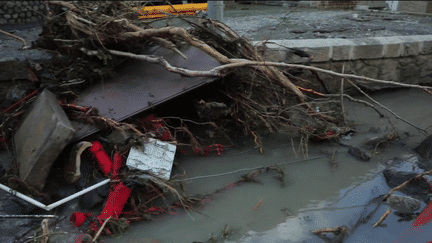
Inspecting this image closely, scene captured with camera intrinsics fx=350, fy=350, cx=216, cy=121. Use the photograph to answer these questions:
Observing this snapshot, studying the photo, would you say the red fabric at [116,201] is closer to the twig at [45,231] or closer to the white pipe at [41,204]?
the white pipe at [41,204]

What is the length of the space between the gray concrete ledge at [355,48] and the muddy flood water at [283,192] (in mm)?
1129

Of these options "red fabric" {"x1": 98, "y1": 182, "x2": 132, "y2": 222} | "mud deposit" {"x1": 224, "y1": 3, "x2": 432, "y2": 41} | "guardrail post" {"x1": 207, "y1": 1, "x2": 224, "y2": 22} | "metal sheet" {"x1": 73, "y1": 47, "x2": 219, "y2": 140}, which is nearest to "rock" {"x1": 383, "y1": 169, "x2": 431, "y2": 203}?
"metal sheet" {"x1": 73, "y1": 47, "x2": 219, "y2": 140}

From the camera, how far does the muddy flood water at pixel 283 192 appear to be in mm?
2314

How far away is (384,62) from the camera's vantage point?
4844mm

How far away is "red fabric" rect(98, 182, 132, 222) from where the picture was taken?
2.41 metres

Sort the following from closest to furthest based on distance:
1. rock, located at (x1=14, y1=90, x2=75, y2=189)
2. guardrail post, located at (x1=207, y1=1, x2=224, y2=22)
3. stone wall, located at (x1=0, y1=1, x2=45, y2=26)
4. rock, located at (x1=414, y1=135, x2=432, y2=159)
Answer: rock, located at (x1=14, y1=90, x2=75, y2=189) < rock, located at (x1=414, y1=135, x2=432, y2=159) < guardrail post, located at (x1=207, y1=1, x2=224, y2=22) < stone wall, located at (x1=0, y1=1, x2=45, y2=26)

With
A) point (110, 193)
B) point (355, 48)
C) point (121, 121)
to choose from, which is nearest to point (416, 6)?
point (355, 48)

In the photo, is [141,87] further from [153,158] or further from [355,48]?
[355,48]

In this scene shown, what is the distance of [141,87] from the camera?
3.20 m

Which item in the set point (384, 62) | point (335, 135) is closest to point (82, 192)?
point (335, 135)

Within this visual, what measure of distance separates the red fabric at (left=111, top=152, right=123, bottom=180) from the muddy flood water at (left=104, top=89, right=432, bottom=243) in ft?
1.39

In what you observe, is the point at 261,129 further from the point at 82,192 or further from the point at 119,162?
the point at 82,192

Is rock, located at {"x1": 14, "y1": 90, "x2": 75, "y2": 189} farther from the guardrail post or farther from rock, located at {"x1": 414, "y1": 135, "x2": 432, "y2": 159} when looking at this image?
rock, located at {"x1": 414, "y1": 135, "x2": 432, "y2": 159}

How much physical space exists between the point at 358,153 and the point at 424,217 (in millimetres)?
965
